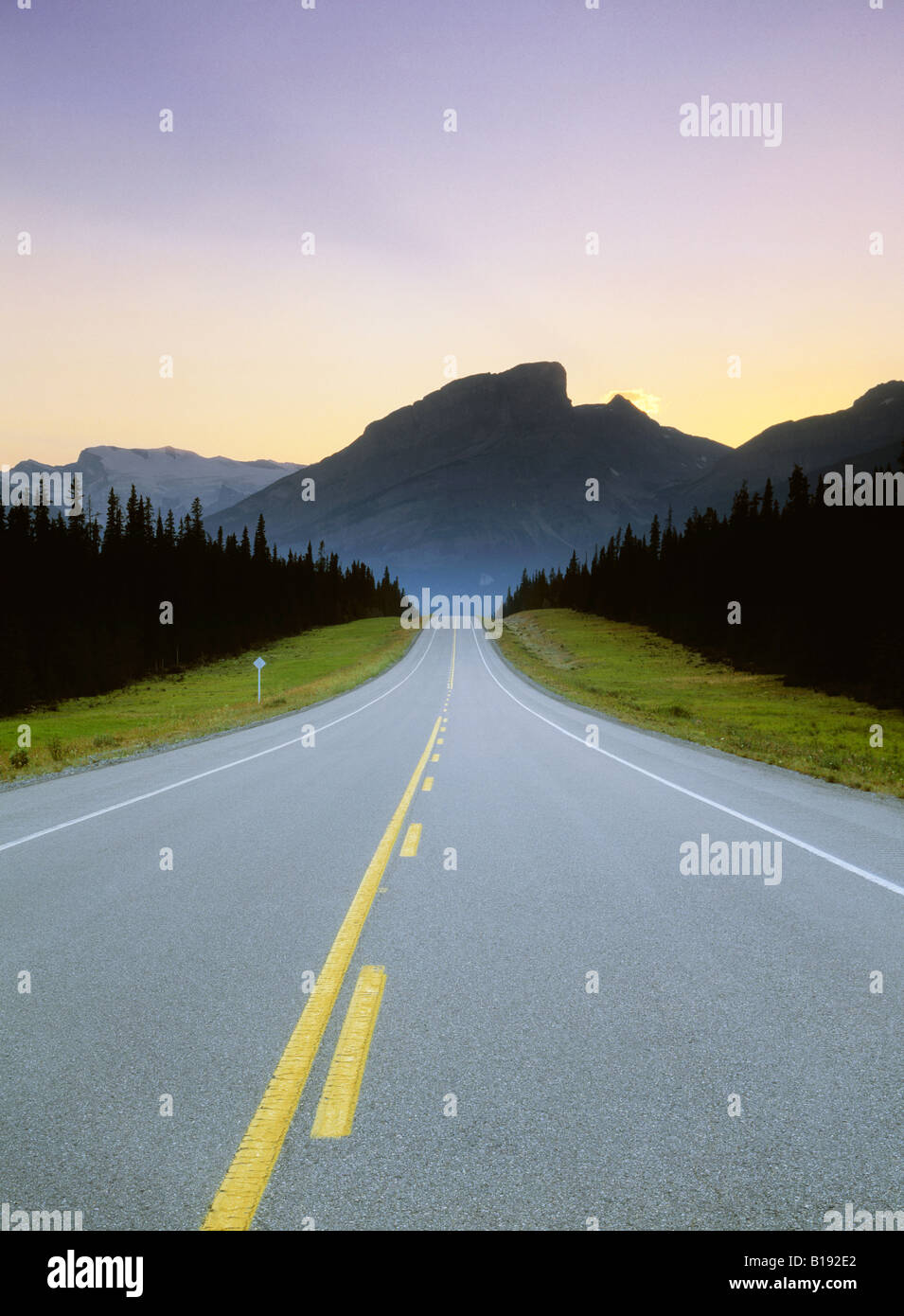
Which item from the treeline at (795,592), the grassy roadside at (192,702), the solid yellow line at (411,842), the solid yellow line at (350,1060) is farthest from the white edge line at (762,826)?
the treeline at (795,592)

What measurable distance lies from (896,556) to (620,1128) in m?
48.0

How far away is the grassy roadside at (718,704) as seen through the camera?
18.1 meters

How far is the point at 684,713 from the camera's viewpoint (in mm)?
31578

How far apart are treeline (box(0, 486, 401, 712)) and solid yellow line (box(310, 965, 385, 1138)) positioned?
176 feet

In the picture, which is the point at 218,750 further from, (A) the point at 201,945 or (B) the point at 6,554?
(B) the point at 6,554

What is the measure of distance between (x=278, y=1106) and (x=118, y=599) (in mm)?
73561

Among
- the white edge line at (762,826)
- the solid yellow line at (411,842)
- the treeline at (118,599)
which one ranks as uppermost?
the treeline at (118,599)

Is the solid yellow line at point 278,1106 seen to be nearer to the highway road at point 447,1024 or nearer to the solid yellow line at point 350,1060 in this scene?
the highway road at point 447,1024

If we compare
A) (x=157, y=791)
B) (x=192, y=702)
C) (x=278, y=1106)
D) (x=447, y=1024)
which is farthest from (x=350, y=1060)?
(x=192, y=702)

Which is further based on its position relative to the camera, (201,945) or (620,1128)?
(201,945)

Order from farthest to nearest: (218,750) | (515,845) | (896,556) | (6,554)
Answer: (6,554) → (896,556) → (218,750) → (515,845)

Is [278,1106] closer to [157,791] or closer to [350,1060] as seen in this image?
[350,1060]

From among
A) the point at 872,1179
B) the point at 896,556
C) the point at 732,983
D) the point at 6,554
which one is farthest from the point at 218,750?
the point at 6,554

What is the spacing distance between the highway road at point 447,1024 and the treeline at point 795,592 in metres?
39.9
